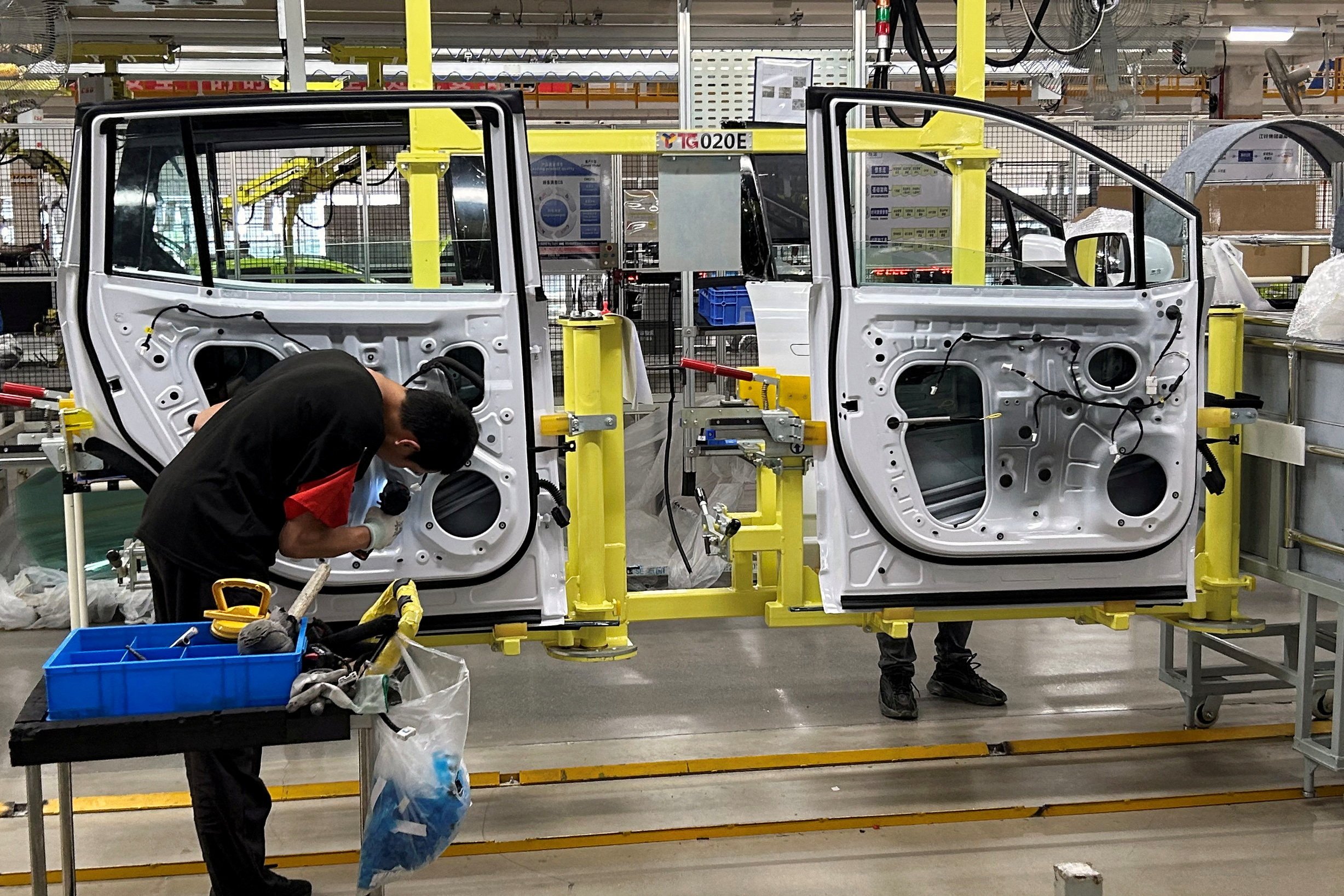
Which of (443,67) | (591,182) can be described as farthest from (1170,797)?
(443,67)

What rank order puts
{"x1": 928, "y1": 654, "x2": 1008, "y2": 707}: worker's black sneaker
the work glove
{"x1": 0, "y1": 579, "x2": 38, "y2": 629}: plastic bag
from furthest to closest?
{"x1": 0, "y1": 579, "x2": 38, "y2": 629}: plastic bag → {"x1": 928, "y1": 654, "x2": 1008, "y2": 707}: worker's black sneaker → the work glove

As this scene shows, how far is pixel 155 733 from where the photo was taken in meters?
2.39

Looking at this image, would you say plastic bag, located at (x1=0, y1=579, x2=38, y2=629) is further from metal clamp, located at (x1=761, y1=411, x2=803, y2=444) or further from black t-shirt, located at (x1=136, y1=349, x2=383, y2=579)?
metal clamp, located at (x1=761, y1=411, x2=803, y2=444)

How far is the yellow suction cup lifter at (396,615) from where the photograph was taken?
8.72ft

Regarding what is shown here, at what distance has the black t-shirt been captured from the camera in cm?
288

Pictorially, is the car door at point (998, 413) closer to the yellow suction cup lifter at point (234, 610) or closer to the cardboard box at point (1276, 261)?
the yellow suction cup lifter at point (234, 610)

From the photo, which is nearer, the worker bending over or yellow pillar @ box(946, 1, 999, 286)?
the worker bending over

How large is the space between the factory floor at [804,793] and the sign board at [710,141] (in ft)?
7.03

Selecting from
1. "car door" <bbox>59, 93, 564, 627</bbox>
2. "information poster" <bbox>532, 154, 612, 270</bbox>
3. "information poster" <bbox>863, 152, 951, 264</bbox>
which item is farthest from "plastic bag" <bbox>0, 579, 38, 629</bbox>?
"information poster" <bbox>863, 152, 951, 264</bbox>

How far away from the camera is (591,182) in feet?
22.5

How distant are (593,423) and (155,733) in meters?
1.74

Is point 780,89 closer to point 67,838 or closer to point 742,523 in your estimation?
point 742,523

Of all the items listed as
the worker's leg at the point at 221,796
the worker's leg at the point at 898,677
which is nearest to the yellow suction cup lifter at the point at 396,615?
the worker's leg at the point at 221,796

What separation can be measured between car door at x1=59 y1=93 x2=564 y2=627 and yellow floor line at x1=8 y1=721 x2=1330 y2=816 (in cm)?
89
